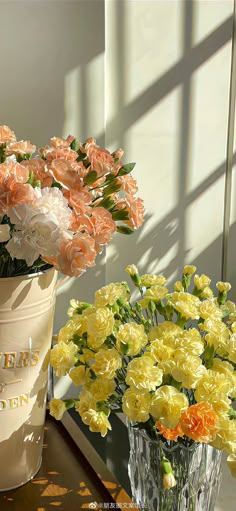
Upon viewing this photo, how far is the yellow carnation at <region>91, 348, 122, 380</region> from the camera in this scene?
32.8 inches

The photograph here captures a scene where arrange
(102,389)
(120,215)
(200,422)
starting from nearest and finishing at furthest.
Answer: (200,422)
(102,389)
(120,215)

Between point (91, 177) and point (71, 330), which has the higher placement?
point (91, 177)

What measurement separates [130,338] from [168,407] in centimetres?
11

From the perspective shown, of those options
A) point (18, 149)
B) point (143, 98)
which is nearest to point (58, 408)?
point (18, 149)

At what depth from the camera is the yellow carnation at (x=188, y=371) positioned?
0.77 metres

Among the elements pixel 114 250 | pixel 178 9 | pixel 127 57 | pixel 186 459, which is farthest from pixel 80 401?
pixel 178 9

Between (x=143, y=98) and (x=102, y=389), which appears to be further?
(x=143, y=98)

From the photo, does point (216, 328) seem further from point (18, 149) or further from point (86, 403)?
point (18, 149)

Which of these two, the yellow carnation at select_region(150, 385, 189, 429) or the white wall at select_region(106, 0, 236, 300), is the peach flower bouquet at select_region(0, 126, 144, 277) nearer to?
the yellow carnation at select_region(150, 385, 189, 429)

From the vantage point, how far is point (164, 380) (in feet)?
2.69

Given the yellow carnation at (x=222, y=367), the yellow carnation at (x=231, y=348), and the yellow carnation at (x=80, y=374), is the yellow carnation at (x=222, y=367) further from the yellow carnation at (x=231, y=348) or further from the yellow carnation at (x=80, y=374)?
the yellow carnation at (x=80, y=374)

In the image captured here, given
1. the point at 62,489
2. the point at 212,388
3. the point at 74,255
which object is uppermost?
the point at 74,255

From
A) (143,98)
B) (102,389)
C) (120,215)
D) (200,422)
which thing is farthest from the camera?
(143,98)

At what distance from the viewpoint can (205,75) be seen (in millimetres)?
2074
